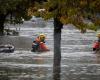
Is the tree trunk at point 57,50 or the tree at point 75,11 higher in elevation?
the tree at point 75,11

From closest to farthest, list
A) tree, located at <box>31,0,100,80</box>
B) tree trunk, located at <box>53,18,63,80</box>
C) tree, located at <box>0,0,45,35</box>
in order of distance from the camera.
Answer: tree, located at <box>31,0,100,80</box>, tree trunk, located at <box>53,18,63,80</box>, tree, located at <box>0,0,45,35</box>

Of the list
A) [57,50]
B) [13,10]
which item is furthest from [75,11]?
[13,10]

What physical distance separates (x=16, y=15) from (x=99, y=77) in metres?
36.7

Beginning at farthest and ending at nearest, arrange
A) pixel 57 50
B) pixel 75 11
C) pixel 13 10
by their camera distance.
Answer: pixel 13 10, pixel 57 50, pixel 75 11

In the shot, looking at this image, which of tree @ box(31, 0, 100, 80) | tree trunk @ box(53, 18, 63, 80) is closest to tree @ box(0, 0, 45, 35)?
tree trunk @ box(53, 18, 63, 80)

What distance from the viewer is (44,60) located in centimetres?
3130

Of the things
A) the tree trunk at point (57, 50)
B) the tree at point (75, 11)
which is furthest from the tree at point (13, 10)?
the tree at point (75, 11)

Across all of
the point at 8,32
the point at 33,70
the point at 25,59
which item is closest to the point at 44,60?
the point at 25,59

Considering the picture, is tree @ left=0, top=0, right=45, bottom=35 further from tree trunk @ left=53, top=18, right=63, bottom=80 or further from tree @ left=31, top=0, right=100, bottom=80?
tree @ left=31, top=0, right=100, bottom=80

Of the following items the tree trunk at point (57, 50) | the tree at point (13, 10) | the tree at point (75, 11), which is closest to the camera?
the tree at point (75, 11)

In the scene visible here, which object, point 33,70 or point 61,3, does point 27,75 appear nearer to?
point 33,70

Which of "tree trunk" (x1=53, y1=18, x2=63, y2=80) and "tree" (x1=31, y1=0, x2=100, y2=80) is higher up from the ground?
"tree" (x1=31, y1=0, x2=100, y2=80)

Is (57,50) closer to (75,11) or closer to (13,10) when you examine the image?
(75,11)

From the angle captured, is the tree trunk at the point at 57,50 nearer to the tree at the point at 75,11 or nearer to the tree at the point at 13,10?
the tree at the point at 75,11
